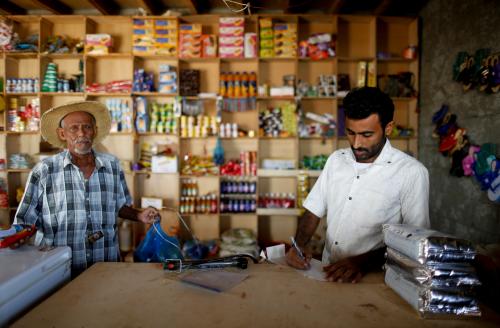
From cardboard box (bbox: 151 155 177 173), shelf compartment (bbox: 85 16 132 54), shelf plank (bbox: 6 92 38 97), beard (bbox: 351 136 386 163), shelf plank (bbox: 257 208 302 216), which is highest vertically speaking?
shelf compartment (bbox: 85 16 132 54)

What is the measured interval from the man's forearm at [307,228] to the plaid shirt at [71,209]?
4.23 feet

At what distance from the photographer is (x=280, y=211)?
452 cm

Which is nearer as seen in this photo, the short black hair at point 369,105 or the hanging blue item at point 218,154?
the short black hair at point 369,105

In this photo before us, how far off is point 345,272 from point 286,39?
12.2ft

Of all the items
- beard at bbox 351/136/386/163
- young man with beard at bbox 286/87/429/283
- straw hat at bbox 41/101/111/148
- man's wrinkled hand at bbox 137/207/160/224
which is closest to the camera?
young man with beard at bbox 286/87/429/283

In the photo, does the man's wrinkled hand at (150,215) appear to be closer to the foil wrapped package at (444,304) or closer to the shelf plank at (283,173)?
the foil wrapped package at (444,304)

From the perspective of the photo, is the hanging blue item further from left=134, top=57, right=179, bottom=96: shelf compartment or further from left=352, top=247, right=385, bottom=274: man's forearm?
left=352, top=247, right=385, bottom=274: man's forearm

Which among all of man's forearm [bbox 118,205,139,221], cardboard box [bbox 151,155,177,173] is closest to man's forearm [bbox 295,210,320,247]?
man's forearm [bbox 118,205,139,221]

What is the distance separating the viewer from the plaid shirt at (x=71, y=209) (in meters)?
2.08

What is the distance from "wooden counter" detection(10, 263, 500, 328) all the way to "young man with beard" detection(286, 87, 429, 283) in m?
0.24

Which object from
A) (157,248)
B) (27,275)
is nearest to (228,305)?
(27,275)

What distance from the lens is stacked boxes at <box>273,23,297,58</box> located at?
4.45 meters

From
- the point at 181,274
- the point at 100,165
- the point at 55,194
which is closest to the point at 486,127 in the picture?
the point at 181,274

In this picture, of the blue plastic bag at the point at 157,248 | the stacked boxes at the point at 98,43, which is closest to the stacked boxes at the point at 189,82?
the stacked boxes at the point at 98,43
